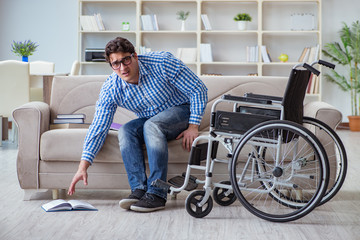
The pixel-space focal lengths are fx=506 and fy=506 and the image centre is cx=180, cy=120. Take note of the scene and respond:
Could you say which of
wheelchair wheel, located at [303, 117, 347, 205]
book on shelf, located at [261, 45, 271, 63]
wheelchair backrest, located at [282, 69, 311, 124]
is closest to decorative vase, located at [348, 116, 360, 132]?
book on shelf, located at [261, 45, 271, 63]

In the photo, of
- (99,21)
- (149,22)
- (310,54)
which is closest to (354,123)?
(310,54)

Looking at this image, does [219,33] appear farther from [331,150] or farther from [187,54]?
[331,150]

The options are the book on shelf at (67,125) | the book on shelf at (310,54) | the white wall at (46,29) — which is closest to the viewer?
the book on shelf at (67,125)

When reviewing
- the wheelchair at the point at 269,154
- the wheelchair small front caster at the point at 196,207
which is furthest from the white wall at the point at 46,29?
the wheelchair small front caster at the point at 196,207

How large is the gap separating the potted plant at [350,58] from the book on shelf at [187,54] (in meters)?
1.67

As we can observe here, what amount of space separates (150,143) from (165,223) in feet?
1.36

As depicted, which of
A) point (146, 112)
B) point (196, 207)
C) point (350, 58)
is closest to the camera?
point (196, 207)

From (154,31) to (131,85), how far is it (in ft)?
12.9

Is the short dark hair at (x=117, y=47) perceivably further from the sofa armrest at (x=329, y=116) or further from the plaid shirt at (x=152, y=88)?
the sofa armrest at (x=329, y=116)

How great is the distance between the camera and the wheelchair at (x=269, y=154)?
2.14m

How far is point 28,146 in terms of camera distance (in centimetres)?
263

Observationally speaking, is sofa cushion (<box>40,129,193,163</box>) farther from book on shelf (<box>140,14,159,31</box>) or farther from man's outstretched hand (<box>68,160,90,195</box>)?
book on shelf (<box>140,14,159,31</box>)

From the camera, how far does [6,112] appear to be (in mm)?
4879

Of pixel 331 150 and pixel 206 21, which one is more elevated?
pixel 206 21
